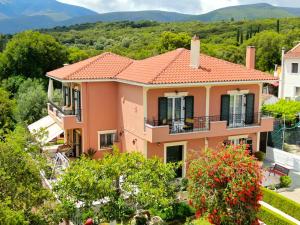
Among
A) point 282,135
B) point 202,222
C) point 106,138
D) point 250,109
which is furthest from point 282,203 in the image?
point 106,138

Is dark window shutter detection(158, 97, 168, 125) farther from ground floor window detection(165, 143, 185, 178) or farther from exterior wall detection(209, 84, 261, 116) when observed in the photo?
exterior wall detection(209, 84, 261, 116)

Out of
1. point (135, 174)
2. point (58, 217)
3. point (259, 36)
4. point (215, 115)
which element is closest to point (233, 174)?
point (135, 174)

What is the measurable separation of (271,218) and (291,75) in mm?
36786

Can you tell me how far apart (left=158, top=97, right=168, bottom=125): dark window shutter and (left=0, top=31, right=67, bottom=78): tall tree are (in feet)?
141

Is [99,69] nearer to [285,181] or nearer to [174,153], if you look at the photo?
[174,153]

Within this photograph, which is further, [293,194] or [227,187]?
[293,194]

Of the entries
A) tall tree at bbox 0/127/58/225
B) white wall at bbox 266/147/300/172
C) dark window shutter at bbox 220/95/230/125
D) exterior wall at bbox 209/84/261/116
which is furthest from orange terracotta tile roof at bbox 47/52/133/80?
tall tree at bbox 0/127/58/225

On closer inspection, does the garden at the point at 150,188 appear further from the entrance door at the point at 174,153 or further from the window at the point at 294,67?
the window at the point at 294,67

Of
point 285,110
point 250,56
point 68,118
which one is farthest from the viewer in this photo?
point 285,110

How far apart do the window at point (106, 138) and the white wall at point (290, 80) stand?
32.8m

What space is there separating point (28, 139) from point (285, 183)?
69.4 feet

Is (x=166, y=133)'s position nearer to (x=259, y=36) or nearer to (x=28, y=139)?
(x=28, y=139)

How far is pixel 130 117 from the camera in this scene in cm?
3431

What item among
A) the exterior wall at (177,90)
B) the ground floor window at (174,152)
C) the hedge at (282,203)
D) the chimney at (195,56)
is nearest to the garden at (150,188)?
the hedge at (282,203)
